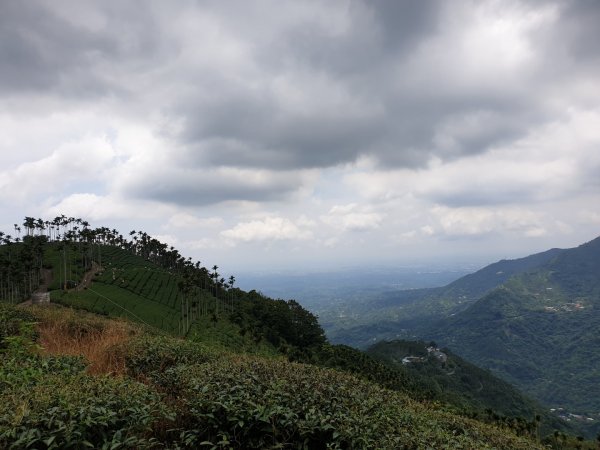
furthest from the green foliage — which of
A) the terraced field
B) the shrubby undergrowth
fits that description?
the terraced field

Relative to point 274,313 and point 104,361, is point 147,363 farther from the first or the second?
point 274,313

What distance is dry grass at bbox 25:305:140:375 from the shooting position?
10375mm

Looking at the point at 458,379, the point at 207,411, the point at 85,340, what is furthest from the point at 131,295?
the point at 458,379

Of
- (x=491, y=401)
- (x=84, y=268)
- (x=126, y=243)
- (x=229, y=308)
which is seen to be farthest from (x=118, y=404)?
(x=126, y=243)

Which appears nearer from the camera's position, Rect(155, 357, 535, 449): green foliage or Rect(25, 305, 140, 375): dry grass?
Rect(155, 357, 535, 449): green foliage

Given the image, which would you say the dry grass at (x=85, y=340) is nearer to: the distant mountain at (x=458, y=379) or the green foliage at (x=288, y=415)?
the green foliage at (x=288, y=415)

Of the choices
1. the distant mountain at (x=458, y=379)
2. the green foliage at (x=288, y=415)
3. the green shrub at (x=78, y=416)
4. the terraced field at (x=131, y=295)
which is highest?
the terraced field at (x=131, y=295)

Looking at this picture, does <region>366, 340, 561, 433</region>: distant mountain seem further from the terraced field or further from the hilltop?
the hilltop

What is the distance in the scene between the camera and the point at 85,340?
13.4 metres

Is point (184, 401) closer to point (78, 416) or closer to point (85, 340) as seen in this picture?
point (78, 416)

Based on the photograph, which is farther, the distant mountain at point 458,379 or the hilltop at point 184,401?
the distant mountain at point 458,379

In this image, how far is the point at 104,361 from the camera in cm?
1056

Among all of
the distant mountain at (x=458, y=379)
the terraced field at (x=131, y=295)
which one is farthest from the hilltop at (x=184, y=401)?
the distant mountain at (x=458, y=379)

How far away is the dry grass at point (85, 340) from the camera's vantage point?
10.4 metres
